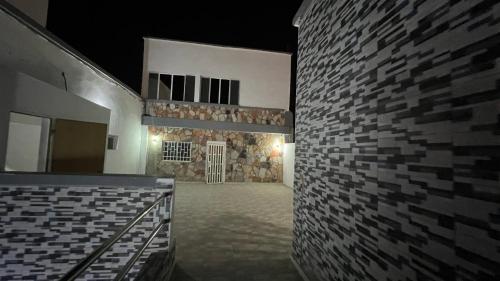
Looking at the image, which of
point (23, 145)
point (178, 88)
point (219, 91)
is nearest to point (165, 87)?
point (178, 88)

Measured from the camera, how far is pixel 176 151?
9961 mm

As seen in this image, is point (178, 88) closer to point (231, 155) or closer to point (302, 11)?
point (231, 155)

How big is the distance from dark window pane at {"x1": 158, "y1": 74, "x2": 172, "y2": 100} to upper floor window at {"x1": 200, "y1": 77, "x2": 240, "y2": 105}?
1.32m

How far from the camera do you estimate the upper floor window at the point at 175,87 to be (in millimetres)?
9594

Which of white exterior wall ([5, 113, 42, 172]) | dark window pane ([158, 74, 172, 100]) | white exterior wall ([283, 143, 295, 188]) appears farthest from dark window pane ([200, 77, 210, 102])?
white exterior wall ([5, 113, 42, 172])

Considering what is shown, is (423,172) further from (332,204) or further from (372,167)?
(332,204)

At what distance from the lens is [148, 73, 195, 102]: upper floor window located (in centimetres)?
959

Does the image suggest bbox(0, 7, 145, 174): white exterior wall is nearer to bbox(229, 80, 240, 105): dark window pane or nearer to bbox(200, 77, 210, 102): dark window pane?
bbox(200, 77, 210, 102): dark window pane

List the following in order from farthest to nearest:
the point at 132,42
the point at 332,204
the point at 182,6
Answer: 1. the point at 132,42
2. the point at 182,6
3. the point at 332,204

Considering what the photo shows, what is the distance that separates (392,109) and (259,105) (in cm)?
878

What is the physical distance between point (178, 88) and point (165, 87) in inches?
25.9

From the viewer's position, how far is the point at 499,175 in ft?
2.65

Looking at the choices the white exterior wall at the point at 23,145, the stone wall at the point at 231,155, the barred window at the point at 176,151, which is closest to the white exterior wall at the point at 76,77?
the stone wall at the point at 231,155

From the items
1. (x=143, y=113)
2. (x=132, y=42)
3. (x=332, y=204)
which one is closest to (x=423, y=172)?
(x=332, y=204)
